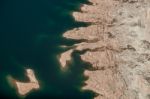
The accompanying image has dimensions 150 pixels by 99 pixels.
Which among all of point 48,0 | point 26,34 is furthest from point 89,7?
point 26,34

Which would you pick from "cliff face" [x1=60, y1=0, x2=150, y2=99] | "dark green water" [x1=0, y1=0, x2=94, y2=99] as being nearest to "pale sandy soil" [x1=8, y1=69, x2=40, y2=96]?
"dark green water" [x1=0, y1=0, x2=94, y2=99]

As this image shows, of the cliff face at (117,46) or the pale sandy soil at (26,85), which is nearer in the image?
the pale sandy soil at (26,85)

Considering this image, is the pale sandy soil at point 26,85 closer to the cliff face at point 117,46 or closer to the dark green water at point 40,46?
the dark green water at point 40,46

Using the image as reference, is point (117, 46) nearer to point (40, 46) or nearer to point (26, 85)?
point (40, 46)

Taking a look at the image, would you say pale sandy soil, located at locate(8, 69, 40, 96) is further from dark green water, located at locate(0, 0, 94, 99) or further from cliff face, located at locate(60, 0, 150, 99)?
cliff face, located at locate(60, 0, 150, 99)

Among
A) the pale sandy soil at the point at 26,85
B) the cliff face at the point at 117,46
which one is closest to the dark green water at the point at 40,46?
the pale sandy soil at the point at 26,85

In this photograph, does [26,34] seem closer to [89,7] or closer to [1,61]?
[1,61]

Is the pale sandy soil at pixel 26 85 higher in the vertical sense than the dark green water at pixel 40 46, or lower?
lower

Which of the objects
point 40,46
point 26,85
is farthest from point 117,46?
point 26,85
